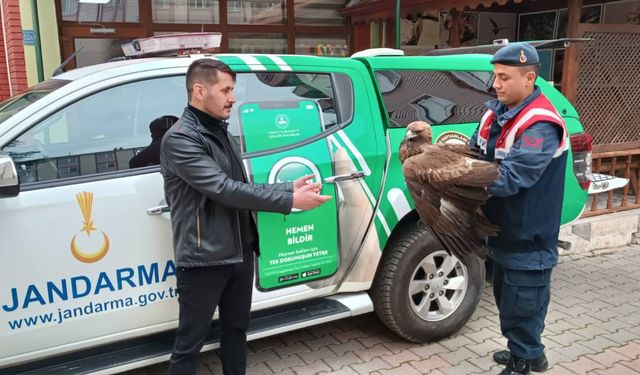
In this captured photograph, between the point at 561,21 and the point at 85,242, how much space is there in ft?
27.4

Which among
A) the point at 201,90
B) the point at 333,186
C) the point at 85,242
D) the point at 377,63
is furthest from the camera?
the point at 377,63

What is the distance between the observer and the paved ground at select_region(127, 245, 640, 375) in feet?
11.6

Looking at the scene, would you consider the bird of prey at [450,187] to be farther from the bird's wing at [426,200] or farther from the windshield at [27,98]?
the windshield at [27,98]

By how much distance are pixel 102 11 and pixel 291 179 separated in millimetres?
5245

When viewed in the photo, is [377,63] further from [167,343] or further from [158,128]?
[167,343]

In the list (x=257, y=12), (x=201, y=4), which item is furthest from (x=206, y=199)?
(x=257, y=12)

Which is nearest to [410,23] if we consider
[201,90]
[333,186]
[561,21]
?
[561,21]

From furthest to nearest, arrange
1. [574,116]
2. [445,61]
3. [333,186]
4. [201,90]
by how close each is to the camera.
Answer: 1. [574,116]
2. [445,61]
3. [333,186]
4. [201,90]

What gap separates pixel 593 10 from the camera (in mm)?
8852

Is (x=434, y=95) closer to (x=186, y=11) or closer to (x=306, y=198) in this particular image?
(x=306, y=198)

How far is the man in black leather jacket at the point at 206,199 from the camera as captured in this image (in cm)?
244

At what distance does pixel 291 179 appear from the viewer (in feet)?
10.4

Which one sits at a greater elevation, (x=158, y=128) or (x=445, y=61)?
(x=445, y=61)

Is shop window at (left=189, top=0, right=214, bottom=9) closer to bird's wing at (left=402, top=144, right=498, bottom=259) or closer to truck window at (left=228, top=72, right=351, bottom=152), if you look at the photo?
truck window at (left=228, top=72, right=351, bottom=152)
